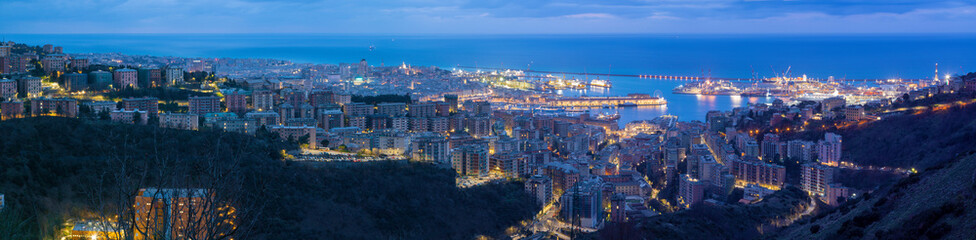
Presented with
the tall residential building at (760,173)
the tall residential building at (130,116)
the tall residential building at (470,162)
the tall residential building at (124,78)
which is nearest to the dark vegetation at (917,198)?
the tall residential building at (760,173)

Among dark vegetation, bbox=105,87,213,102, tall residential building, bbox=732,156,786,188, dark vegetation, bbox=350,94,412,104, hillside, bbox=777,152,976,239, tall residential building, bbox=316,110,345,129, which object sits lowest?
tall residential building, bbox=732,156,786,188

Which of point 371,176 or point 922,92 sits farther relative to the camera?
point 922,92

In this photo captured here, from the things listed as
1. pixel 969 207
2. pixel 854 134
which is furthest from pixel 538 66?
pixel 969 207

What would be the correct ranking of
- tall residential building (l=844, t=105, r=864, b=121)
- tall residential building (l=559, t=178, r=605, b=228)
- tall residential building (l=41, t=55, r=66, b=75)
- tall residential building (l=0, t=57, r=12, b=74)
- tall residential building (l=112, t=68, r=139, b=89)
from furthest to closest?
tall residential building (l=844, t=105, r=864, b=121) → tall residential building (l=112, t=68, r=139, b=89) → tall residential building (l=41, t=55, r=66, b=75) → tall residential building (l=0, t=57, r=12, b=74) → tall residential building (l=559, t=178, r=605, b=228)

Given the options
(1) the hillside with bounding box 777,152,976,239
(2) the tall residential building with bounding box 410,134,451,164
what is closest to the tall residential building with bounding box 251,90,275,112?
(2) the tall residential building with bounding box 410,134,451,164

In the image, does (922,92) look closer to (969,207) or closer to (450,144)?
(450,144)

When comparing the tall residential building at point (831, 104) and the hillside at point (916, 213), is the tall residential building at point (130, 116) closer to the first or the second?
the hillside at point (916, 213)

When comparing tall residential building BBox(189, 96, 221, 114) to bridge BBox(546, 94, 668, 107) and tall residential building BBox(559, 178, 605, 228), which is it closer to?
tall residential building BBox(559, 178, 605, 228)
